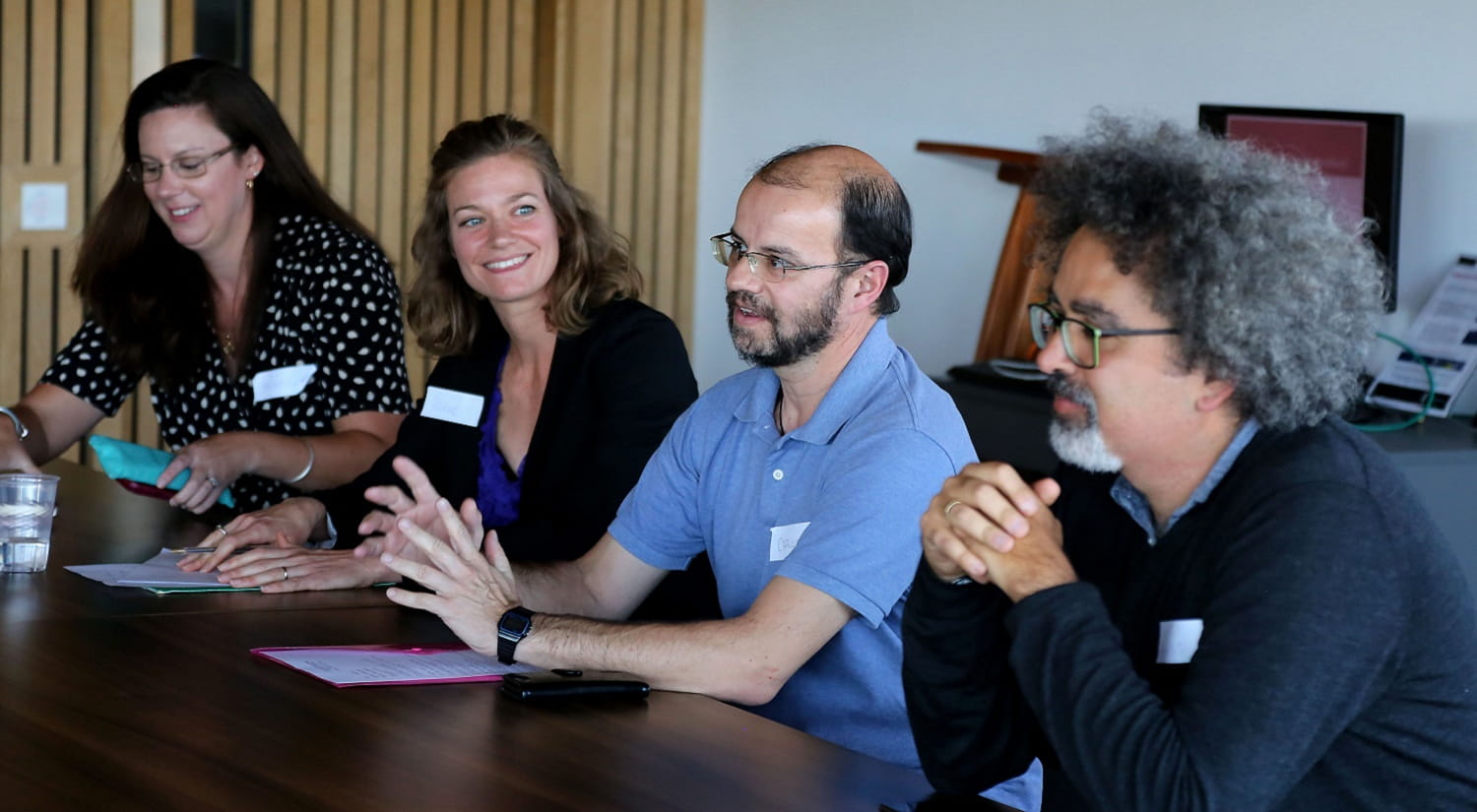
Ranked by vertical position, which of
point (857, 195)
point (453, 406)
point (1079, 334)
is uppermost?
point (857, 195)

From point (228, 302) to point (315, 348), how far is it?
1.01 feet

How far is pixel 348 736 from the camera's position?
1542 millimetres

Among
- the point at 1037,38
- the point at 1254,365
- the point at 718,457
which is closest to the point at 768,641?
the point at 718,457

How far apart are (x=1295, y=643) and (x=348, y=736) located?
89 centimetres

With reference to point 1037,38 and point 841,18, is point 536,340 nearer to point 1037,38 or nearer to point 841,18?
point 1037,38

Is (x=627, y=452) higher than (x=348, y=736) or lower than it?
higher

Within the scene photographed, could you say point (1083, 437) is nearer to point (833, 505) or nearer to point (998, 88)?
point (833, 505)

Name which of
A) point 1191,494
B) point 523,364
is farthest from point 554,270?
point 1191,494

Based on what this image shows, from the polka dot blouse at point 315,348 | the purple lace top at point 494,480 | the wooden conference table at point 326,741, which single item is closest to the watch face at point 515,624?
the wooden conference table at point 326,741

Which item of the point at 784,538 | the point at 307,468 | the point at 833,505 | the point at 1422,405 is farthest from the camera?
the point at 1422,405

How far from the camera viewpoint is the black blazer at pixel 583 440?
2.70 meters

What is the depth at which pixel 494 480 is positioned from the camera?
2924 millimetres

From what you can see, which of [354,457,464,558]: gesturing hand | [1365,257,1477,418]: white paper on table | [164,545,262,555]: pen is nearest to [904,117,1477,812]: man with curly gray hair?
[354,457,464,558]: gesturing hand

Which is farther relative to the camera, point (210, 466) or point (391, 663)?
point (210, 466)
